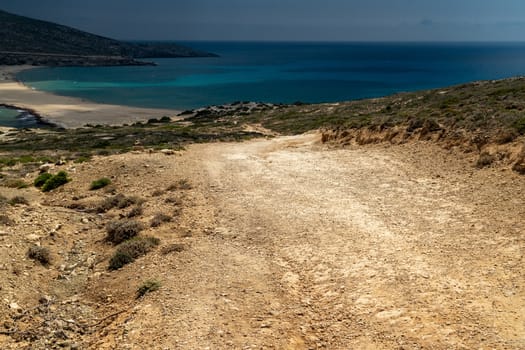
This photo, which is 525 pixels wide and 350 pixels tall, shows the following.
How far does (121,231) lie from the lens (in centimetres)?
1310

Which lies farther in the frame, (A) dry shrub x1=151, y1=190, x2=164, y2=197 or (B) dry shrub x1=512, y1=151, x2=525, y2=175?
(A) dry shrub x1=151, y1=190, x2=164, y2=197

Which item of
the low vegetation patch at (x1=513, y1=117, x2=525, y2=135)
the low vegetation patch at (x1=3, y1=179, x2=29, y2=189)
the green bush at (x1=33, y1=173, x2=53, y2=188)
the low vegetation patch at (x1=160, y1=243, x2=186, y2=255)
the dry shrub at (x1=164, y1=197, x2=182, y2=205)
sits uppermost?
the low vegetation patch at (x1=513, y1=117, x2=525, y2=135)

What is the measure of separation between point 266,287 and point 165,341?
8.38 ft

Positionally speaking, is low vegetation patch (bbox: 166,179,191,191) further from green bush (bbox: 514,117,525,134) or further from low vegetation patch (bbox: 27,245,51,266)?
green bush (bbox: 514,117,525,134)

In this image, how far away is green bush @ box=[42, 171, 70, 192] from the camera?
19.0 meters

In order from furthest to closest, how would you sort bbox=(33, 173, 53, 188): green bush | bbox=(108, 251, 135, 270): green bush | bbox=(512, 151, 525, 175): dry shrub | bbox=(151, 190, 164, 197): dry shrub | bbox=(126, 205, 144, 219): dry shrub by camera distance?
bbox=(33, 173, 53, 188): green bush → bbox=(151, 190, 164, 197): dry shrub → bbox=(126, 205, 144, 219): dry shrub → bbox=(512, 151, 525, 175): dry shrub → bbox=(108, 251, 135, 270): green bush

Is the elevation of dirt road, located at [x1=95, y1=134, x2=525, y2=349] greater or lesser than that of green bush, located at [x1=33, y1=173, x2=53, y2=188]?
greater

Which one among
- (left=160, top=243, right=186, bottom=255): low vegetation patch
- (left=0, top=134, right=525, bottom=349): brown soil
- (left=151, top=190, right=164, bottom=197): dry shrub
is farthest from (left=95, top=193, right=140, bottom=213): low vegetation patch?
(left=160, top=243, right=186, bottom=255): low vegetation patch

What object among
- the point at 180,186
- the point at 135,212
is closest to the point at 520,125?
the point at 180,186

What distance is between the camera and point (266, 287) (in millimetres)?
9531

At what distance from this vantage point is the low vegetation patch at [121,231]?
42.6ft

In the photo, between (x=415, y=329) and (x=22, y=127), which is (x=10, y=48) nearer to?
(x=22, y=127)

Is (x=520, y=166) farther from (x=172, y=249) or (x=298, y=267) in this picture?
(x=172, y=249)

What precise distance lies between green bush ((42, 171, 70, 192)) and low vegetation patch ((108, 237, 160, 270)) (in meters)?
8.52
